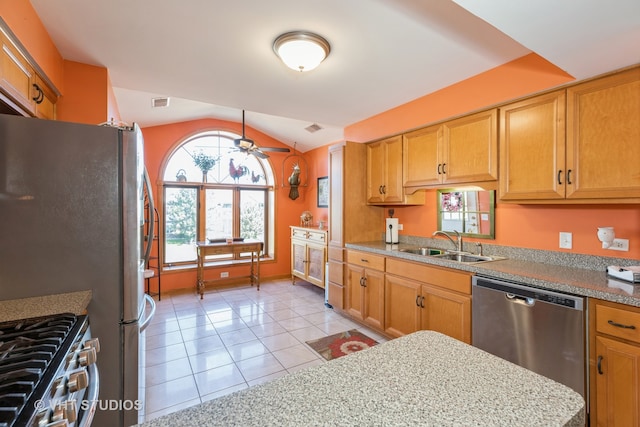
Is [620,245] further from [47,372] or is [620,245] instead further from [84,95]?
[84,95]

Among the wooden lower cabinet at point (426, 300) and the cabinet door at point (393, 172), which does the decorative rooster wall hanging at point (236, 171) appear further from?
the wooden lower cabinet at point (426, 300)

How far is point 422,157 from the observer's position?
9.62 feet

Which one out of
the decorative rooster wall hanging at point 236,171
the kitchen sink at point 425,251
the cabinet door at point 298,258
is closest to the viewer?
the kitchen sink at point 425,251

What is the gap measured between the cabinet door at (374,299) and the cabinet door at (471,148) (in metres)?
1.24

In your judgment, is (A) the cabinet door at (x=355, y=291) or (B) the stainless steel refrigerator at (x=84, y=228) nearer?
(B) the stainless steel refrigerator at (x=84, y=228)

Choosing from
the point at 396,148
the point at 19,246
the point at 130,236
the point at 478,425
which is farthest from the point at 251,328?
the point at 478,425

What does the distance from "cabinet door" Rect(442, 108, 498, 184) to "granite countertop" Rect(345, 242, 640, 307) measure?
0.72 meters

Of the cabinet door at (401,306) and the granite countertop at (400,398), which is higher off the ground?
the granite countertop at (400,398)

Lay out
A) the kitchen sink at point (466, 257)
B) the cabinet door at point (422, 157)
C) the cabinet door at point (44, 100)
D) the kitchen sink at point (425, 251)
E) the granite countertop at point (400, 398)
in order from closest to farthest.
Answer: the granite countertop at point (400, 398) < the cabinet door at point (44, 100) < the kitchen sink at point (466, 257) < the cabinet door at point (422, 157) < the kitchen sink at point (425, 251)

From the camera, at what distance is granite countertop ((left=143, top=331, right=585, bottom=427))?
604 millimetres

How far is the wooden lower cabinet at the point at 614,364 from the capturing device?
144 cm

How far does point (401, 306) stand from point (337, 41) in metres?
2.36

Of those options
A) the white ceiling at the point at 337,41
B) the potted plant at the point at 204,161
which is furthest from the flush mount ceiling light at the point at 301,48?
the potted plant at the point at 204,161

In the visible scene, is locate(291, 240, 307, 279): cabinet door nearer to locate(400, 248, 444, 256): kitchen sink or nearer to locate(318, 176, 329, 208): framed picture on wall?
locate(318, 176, 329, 208): framed picture on wall
